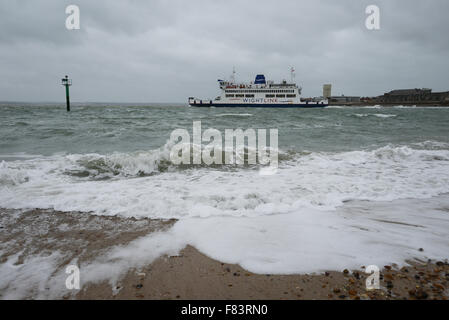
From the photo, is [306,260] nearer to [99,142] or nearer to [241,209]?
[241,209]

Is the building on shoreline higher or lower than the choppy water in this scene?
higher

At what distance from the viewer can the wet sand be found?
7.01ft

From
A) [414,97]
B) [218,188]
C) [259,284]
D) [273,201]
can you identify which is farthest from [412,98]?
[259,284]

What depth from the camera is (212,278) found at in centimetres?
237

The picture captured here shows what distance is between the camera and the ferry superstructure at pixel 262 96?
6153 centimetres

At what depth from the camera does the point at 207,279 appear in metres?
2.35

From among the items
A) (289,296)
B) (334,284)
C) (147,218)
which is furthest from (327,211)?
(147,218)

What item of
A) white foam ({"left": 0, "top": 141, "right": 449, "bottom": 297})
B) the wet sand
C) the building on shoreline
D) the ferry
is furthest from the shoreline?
the building on shoreline

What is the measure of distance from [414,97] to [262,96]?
71.6 m

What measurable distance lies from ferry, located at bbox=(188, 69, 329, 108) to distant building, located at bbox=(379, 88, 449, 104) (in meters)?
53.7

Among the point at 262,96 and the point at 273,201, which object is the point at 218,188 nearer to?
the point at 273,201

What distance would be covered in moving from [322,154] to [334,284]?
23.3 ft

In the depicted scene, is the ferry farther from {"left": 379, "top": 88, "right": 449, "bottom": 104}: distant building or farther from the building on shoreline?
→ {"left": 379, "top": 88, "right": 449, "bottom": 104}: distant building
